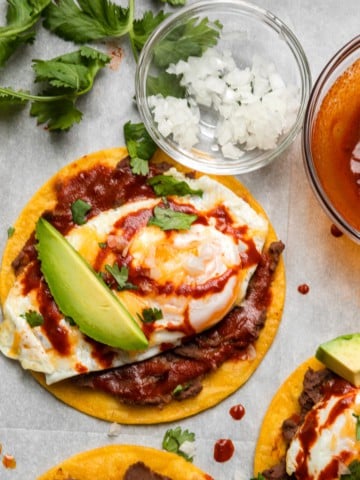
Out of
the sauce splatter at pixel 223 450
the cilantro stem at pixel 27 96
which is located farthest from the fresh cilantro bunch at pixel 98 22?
the sauce splatter at pixel 223 450

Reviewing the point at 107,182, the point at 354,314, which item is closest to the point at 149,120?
the point at 107,182

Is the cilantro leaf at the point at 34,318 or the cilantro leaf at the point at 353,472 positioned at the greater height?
the cilantro leaf at the point at 34,318

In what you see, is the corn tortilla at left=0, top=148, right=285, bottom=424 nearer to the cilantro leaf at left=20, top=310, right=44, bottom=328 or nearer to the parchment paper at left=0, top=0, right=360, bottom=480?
the parchment paper at left=0, top=0, right=360, bottom=480

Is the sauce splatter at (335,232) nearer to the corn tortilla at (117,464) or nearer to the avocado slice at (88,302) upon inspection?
the avocado slice at (88,302)

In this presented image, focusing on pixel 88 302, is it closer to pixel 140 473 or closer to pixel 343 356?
pixel 140 473

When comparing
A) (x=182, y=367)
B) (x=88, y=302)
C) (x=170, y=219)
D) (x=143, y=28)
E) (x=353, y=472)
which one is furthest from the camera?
(x=143, y=28)

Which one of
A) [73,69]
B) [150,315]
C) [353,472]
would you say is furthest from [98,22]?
[353,472]
